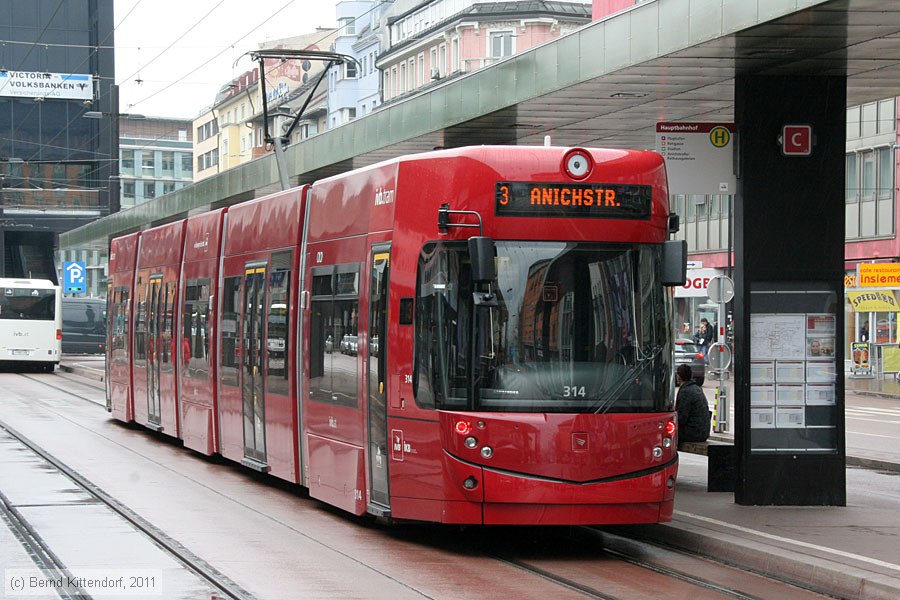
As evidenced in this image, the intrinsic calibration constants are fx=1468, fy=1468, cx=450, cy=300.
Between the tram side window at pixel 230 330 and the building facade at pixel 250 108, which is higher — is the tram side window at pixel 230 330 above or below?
below

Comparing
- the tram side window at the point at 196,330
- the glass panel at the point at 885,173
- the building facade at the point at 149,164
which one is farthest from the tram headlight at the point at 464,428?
the building facade at the point at 149,164

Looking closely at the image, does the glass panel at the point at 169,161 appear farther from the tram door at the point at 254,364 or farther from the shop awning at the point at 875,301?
the tram door at the point at 254,364

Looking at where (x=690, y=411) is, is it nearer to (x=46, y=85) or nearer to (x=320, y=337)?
(x=320, y=337)

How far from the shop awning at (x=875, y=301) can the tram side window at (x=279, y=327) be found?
3129 cm

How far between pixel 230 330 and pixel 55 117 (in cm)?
5992

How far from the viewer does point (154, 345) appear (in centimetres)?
2181

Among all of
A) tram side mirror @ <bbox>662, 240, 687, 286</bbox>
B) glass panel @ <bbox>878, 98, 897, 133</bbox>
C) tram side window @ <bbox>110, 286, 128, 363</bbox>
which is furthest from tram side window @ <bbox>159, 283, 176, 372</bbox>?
glass panel @ <bbox>878, 98, 897, 133</bbox>

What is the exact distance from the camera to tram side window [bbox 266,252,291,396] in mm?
14867

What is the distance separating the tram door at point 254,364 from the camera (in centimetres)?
1583

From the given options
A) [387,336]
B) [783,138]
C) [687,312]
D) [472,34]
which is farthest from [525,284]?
[472,34]

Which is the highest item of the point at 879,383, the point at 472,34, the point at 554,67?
the point at 472,34

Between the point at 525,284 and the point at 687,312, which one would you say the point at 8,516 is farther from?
the point at 687,312

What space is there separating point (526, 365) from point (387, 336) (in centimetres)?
132

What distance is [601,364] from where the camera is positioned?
11195mm
